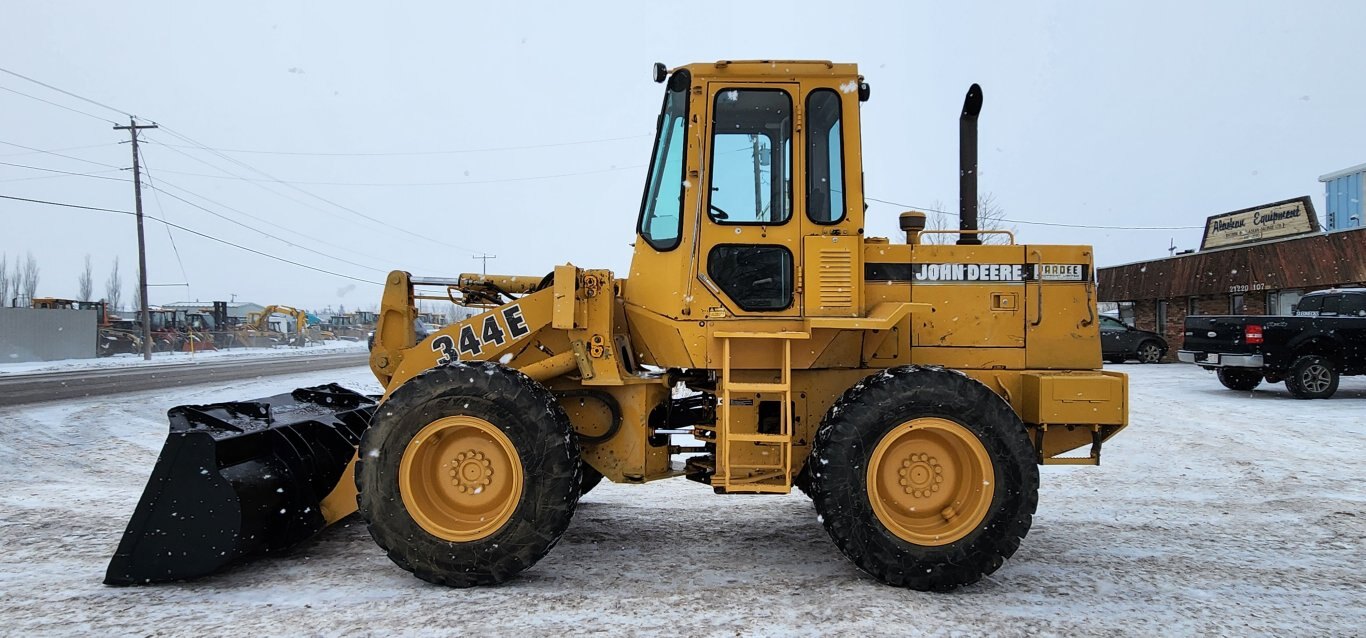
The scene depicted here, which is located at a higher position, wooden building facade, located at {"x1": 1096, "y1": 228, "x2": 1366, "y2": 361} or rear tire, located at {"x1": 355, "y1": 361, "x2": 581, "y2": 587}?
wooden building facade, located at {"x1": 1096, "y1": 228, "x2": 1366, "y2": 361}

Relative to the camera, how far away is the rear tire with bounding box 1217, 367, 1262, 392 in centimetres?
1258

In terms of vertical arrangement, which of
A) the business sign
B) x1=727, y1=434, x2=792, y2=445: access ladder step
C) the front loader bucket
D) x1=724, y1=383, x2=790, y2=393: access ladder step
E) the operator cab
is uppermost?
the business sign

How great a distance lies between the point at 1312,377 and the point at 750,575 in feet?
40.0

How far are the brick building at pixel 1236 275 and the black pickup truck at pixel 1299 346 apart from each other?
5.39 m

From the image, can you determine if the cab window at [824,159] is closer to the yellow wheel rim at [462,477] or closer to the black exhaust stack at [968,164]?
the black exhaust stack at [968,164]

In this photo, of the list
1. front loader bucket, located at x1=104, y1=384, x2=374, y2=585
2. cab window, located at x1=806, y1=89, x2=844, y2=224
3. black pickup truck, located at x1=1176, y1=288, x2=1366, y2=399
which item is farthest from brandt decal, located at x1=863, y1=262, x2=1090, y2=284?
black pickup truck, located at x1=1176, y1=288, x2=1366, y2=399

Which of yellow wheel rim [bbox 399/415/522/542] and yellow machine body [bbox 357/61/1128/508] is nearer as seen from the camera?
yellow wheel rim [bbox 399/415/522/542]

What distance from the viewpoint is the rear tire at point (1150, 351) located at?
67.1 feet

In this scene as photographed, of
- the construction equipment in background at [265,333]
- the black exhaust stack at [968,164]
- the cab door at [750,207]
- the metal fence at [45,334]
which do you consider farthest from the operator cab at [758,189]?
the construction equipment in background at [265,333]

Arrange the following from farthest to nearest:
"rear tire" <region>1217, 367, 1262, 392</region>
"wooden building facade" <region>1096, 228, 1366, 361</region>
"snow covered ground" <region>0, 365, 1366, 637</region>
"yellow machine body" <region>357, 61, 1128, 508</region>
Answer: "wooden building facade" <region>1096, 228, 1366, 361</region>, "rear tire" <region>1217, 367, 1262, 392</region>, "yellow machine body" <region>357, 61, 1128, 508</region>, "snow covered ground" <region>0, 365, 1366, 637</region>

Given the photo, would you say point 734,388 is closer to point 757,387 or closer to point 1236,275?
point 757,387

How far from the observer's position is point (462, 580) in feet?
12.3

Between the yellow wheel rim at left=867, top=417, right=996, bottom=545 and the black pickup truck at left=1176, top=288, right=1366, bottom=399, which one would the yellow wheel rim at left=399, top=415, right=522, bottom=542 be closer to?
the yellow wheel rim at left=867, top=417, right=996, bottom=545

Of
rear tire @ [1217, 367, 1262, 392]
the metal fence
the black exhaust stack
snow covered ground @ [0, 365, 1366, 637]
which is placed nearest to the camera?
snow covered ground @ [0, 365, 1366, 637]
